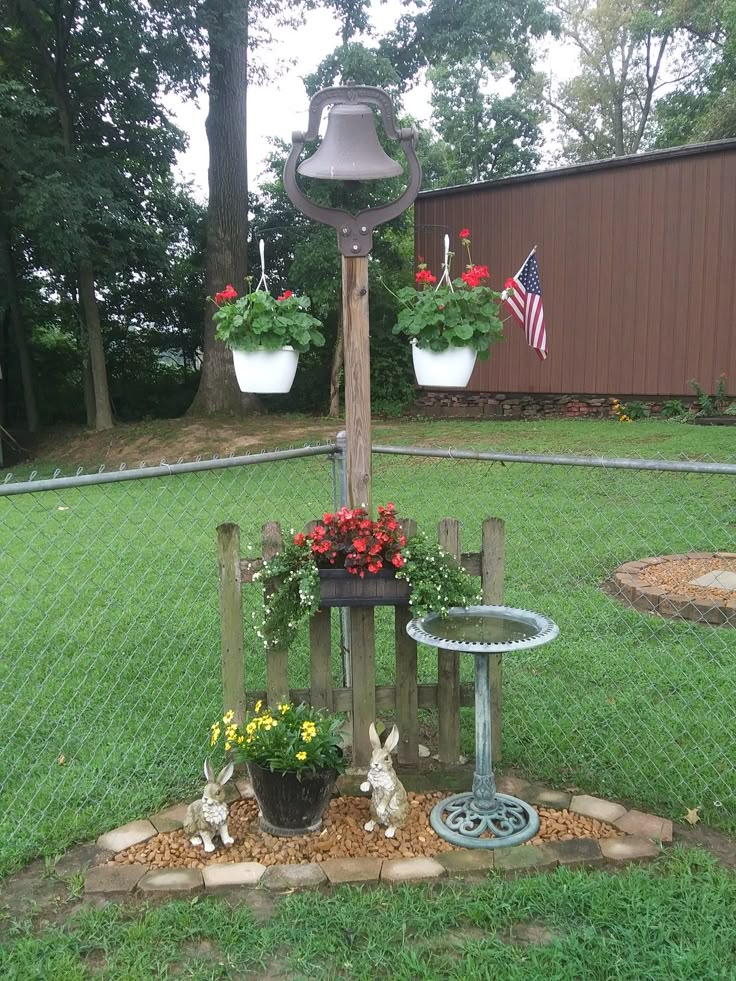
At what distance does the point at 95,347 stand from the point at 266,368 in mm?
12348

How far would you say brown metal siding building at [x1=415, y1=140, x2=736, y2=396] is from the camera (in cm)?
1183

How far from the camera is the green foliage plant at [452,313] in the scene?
2680mm

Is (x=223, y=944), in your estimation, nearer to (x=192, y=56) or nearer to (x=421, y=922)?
(x=421, y=922)

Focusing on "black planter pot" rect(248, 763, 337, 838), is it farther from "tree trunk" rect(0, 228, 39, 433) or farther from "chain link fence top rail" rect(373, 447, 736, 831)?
"tree trunk" rect(0, 228, 39, 433)

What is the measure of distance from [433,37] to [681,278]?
21.2 feet

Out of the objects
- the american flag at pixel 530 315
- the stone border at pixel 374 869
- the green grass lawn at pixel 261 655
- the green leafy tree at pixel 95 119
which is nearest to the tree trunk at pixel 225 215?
the green leafy tree at pixel 95 119

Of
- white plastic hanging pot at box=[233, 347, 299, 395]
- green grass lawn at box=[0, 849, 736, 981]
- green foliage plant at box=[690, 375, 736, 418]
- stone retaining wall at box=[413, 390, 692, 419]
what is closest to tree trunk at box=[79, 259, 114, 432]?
stone retaining wall at box=[413, 390, 692, 419]

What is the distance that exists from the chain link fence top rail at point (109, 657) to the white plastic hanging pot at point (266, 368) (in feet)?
1.17

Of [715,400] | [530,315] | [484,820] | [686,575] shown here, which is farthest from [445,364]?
[715,400]

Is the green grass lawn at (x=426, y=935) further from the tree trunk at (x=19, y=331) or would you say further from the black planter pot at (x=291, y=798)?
→ the tree trunk at (x=19, y=331)

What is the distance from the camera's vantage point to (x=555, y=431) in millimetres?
11445

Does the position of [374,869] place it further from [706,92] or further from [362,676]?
[706,92]

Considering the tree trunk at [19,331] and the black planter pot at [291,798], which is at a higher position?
the tree trunk at [19,331]

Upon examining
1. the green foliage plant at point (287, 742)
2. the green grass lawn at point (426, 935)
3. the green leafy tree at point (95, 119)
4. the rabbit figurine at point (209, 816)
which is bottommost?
the green grass lawn at point (426, 935)
